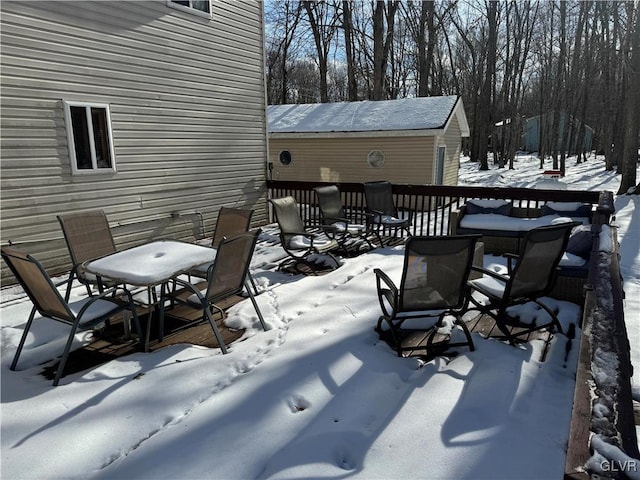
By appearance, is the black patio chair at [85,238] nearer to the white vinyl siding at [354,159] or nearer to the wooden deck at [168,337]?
the wooden deck at [168,337]

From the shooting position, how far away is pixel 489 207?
22.1 feet

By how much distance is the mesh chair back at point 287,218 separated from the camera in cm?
535

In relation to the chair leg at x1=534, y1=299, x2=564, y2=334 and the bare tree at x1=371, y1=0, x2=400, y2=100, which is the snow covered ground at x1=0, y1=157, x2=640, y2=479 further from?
the bare tree at x1=371, y1=0, x2=400, y2=100

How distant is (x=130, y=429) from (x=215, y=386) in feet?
1.75

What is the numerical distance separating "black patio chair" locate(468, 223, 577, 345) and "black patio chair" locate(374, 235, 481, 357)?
23 cm

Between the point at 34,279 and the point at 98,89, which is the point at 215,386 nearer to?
the point at 34,279

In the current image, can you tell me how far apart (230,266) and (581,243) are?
11.8 feet

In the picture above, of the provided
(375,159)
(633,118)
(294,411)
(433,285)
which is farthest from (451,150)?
(294,411)

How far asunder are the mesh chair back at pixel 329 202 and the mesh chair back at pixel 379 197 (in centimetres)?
66

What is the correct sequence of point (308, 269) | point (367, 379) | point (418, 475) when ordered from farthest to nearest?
point (308, 269) → point (367, 379) → point (418, 475)

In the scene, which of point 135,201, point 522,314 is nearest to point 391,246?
point 522,314

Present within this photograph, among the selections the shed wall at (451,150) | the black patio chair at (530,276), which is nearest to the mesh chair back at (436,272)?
the black patio chair at (530,276)

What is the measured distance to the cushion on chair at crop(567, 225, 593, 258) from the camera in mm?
4348

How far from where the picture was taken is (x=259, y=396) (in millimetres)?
2471
